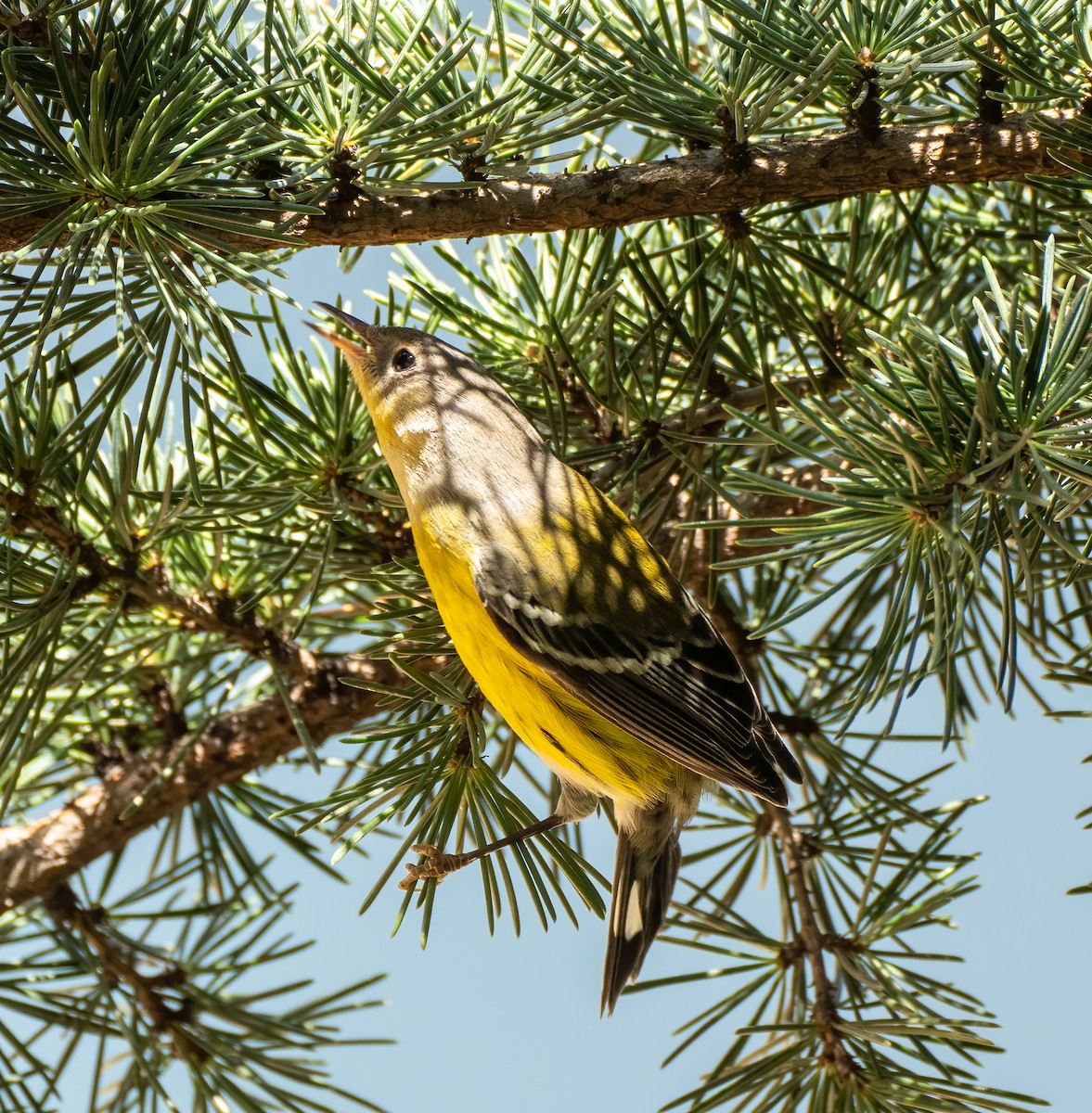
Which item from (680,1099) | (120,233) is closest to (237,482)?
(120,233)

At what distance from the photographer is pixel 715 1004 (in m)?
0.97

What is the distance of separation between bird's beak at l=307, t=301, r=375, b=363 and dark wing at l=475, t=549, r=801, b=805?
0.80 feet

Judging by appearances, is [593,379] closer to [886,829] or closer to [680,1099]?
[886,829]

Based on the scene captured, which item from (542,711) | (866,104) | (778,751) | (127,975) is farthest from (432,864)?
(866,104)

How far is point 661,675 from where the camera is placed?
3.16 ft

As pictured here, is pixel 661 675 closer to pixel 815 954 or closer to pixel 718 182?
pixel 815 954

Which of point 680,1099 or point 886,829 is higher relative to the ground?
point 886,829

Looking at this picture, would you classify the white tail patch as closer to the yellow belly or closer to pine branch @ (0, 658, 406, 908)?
the yellow belly

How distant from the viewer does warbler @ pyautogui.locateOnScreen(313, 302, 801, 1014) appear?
93 centimetres

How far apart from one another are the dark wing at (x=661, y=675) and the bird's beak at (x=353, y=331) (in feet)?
0.80

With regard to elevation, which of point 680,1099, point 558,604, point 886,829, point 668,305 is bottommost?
point 680,1099

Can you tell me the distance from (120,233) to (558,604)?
442 mm

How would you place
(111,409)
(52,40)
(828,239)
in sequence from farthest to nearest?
(828,239), (111,409), (52,40)

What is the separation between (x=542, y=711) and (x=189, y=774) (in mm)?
299
